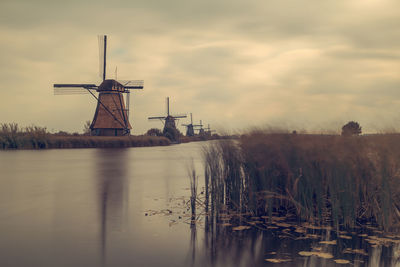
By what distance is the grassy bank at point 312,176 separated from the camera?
7.57 meters

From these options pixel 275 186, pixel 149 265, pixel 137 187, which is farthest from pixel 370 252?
pixel 137 187

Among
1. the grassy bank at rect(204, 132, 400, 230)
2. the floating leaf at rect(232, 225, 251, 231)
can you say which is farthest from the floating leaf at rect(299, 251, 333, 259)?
the floating leaf at rect(232, 225, 251, 231)

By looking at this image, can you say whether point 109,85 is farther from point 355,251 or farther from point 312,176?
point 355,251

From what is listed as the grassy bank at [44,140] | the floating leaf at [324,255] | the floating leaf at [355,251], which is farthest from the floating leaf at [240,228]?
the grassy bank at [44,140]

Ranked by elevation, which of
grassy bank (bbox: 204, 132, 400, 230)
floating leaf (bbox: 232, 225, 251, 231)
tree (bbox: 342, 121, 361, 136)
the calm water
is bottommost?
the calm water

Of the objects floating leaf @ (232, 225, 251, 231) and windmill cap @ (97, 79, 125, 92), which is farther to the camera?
windmill cap @ (97, 79, 125, 92)

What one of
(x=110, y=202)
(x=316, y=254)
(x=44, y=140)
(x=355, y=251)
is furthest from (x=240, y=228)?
(x=44, y=140)

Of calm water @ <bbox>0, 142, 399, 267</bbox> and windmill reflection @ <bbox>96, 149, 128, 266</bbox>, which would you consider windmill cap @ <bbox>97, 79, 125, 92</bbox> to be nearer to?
windmill reflection @ <bbox>96, 149, 128, 266</bbox>

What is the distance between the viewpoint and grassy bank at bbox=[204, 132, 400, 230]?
24.8ft

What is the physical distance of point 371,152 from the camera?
25.4 feet

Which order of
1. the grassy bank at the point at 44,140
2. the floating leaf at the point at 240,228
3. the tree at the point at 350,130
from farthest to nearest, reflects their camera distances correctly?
the grassy bank at the point at 44,140 → the tree at the point at 350,130 → the floating leaf at the point at 240,228

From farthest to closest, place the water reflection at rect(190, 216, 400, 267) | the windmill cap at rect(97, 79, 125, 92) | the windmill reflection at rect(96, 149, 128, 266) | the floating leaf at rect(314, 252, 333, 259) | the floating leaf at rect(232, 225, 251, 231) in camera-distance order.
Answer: the windmill cap at rect(97, 79, 125, 92) < the windmill reflection at rect(96, 149, 128, 266) < the floating leaf at rect(232, 225, 251, 231) < the floating leaf at rect(314, 252, 333, 259) < the water reflection at rect(190, 216, 400, 267)

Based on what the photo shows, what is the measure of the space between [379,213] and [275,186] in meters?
2.34

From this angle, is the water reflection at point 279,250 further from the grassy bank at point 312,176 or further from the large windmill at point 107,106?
the large windmill at point 107,106
